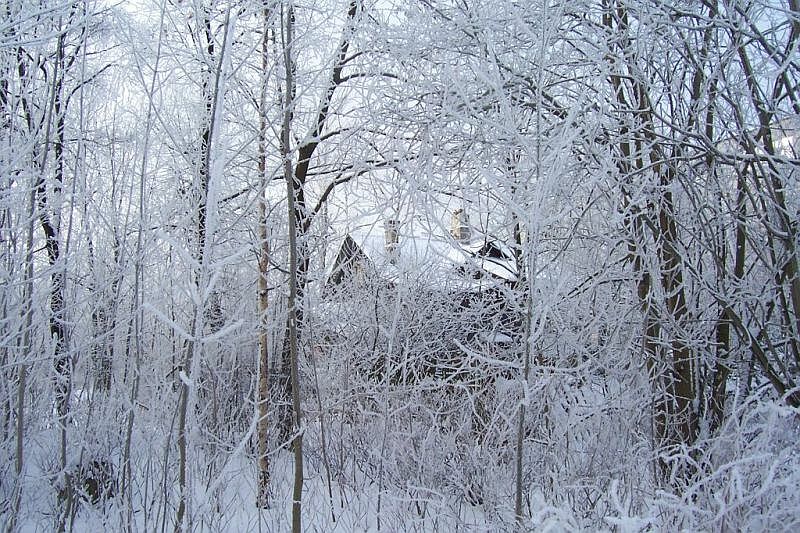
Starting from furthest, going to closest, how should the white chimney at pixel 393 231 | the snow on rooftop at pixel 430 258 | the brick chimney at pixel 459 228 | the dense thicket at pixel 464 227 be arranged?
1. the white chimney at pixel 393 231
2. the snow on rooftop at pixel 430 258
3. the brick chimney at pixel 459 228
4. the dense thicket at pixel 464 227

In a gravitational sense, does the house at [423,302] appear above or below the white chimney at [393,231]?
below

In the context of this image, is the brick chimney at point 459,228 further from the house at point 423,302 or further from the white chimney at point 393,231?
the white chimney at point 393,231

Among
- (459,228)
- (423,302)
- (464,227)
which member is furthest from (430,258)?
(464,227)

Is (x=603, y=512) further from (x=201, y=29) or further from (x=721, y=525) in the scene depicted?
(x=201, y=29)

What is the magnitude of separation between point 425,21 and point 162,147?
115 inches

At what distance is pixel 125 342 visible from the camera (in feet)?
19.6

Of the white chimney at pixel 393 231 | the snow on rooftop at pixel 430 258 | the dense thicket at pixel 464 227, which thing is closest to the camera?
the dense thicket at pixel 464 227

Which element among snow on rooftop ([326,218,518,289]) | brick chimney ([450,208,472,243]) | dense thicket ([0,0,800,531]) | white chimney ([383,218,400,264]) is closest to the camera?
dense thicket ([0,0,800,531])

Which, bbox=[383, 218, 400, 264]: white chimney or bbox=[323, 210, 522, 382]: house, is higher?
bbox=[383, 218, 400, 264]: white chimney

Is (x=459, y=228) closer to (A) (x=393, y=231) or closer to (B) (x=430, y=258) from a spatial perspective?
(A) (x=393, y=231)

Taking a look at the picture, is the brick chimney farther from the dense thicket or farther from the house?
the house

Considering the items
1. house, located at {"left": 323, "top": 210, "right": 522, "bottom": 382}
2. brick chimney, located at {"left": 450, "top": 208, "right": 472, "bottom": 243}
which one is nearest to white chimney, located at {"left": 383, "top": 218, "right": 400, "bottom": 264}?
house, located at {"left": 323, "top": 210, "right": 522, "bottom": 382}

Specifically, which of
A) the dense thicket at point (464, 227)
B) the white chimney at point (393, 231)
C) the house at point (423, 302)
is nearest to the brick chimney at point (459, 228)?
the dense thicket at point (464, 227)

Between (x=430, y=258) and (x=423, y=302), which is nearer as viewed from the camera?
(x=430, y=258)
